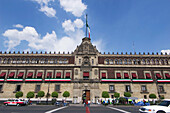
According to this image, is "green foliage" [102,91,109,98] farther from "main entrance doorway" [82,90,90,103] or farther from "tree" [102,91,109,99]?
"main entrance doorway" [82,90,90,103]

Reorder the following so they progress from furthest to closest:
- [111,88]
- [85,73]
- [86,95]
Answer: [85,73]
[111,88]
[86,95]

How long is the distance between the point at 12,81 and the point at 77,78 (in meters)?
21.0

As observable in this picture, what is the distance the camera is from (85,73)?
125 feet

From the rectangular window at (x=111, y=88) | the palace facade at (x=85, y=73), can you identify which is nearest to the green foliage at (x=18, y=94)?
the palace facade at (x=85, y=73)

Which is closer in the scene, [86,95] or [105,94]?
[105,94]

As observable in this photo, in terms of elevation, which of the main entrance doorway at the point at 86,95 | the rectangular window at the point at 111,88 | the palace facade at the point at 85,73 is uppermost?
the palace facade at the point at 85,73

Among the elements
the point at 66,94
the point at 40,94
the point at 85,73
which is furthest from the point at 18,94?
the point at 85,73

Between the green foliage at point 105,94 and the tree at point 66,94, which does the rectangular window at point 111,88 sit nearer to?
the green foliage at point 105,94

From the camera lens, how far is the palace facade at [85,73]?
36562mm

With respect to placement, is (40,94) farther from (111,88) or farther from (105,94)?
(111,88)

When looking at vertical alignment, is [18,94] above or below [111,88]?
→ below

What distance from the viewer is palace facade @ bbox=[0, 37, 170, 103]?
3656cm

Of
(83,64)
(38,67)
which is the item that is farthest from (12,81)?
(83,64)

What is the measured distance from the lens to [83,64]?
3909 centimetres
